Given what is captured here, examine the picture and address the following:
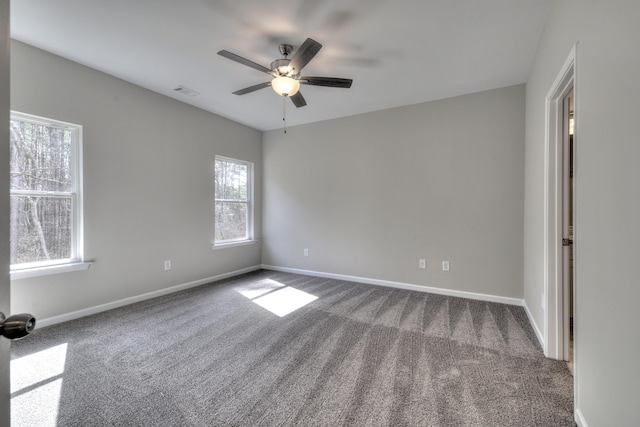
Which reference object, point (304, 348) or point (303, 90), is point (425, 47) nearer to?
point (303, 90)

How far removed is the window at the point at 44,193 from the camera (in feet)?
8.37

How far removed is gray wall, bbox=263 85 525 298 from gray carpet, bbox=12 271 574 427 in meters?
0.72

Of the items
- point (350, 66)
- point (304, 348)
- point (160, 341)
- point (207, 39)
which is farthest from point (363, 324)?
point (207, 39)

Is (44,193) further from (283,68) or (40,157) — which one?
(283,68)

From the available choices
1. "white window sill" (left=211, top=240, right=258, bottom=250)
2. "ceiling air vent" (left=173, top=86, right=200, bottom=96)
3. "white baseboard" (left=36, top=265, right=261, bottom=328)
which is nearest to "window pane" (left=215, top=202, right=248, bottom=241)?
"white window sill" (left=211, top=240, right=258, bottom=250)

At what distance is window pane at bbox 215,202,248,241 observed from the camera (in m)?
4.55

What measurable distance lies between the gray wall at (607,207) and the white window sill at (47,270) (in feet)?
13.4

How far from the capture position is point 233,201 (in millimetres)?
4781

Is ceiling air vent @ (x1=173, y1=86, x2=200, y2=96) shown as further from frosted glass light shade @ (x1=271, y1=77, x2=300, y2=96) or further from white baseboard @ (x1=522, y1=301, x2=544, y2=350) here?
white baseboard @ (x1=522, y1=301, x2=544, y2=350)

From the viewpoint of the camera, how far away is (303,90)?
11.3ft

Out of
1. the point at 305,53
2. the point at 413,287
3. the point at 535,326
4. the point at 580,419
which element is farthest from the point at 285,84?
the point at 535,326

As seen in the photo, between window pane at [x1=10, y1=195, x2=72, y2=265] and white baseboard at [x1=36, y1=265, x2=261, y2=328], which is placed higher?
window pane at [x1=10, y1=195, x2=72, y2=265]

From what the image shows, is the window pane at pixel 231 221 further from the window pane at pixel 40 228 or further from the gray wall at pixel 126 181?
the window pane at pixel 40 228

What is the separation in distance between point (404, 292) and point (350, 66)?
2.93 meters
